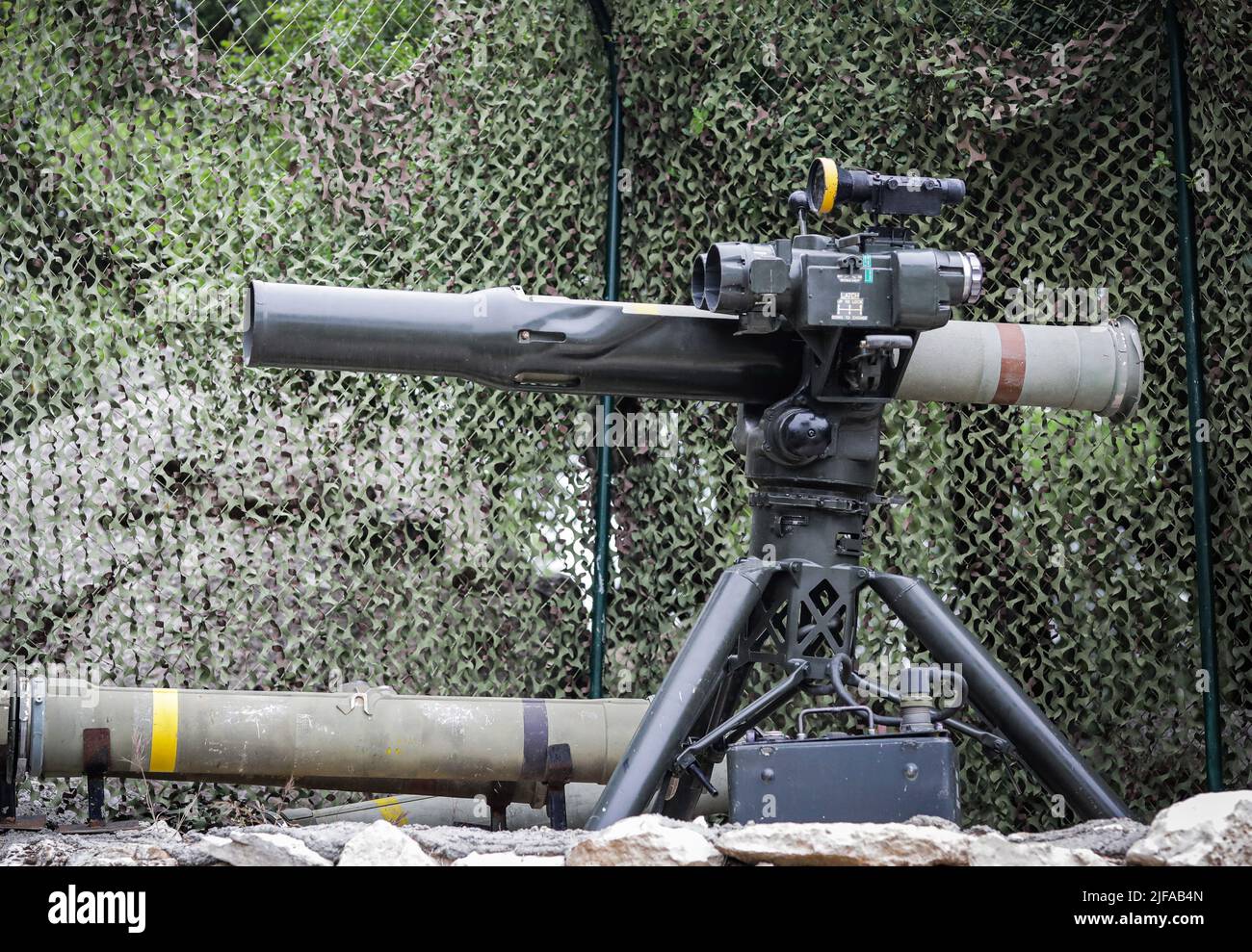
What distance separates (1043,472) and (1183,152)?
1.24m

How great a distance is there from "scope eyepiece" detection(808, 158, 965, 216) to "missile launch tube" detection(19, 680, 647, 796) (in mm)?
1901

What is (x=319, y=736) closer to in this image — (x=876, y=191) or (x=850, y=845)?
(x=850, y=845)

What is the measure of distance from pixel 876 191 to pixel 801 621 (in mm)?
1182

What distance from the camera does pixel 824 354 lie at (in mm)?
3666

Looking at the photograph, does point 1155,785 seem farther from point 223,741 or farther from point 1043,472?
point 223,741

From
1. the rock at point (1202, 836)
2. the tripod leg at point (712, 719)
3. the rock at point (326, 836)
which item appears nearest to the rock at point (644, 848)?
the rock at point (326, 836)

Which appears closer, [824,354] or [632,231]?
[824,354]

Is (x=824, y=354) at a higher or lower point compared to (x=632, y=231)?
lower

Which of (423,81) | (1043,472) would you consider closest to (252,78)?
(423,81)

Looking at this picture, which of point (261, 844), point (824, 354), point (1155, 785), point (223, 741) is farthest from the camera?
point (1155, 785)

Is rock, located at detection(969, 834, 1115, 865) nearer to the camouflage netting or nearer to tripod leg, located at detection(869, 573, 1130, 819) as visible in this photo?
tripod leg, located at detection(869, 573, 1130, 819)

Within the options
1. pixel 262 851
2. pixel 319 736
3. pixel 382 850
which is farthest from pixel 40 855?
pixel 319 736

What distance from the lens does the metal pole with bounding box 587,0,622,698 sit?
5.33m

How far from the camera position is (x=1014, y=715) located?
11.8ft
